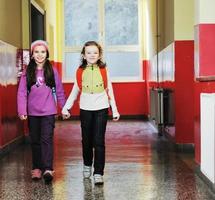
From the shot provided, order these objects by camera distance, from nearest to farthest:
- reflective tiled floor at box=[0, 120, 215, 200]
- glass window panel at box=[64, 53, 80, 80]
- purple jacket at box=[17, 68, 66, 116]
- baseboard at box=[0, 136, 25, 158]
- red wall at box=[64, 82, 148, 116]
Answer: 1. reflective tiled floor at box=[0, 120, 215, 200]
2. purple jacket at box=[17, 68, 66, 116]
3. baseboard at box=[0, 136, 25, 158]
4. red wall at box=[64, 82, 148, 116]
5. glass window panel at box=[64, 53, 80, 80]

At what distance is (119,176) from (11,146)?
2.32 m

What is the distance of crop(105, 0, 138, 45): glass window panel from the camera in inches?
476

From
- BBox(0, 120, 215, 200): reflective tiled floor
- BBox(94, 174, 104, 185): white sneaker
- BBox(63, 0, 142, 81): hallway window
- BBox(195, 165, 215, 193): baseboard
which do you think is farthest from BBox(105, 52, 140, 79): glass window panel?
BBox(94, 174, 104, 185): white sneaker

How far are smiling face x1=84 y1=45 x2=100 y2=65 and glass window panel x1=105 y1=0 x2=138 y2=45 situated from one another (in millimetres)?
7750

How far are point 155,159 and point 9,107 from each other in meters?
2.14

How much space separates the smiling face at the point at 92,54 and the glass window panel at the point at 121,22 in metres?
7.75

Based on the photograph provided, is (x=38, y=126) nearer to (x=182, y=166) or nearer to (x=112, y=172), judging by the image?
(x=112, y=172)

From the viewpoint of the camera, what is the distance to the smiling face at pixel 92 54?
14.4ft

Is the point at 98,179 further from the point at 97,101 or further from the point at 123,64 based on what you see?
the point at 123,64

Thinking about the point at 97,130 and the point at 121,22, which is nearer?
the point at 97,130

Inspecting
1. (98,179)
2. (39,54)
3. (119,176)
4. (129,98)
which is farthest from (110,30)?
(98,179)

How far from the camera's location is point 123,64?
12.2m

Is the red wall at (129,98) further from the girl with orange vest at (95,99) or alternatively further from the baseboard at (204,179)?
the girl with orange vest at (95,99)

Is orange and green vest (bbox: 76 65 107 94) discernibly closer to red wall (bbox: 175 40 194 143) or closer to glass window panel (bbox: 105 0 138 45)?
red wall (bbox: 175 40 194 143)
